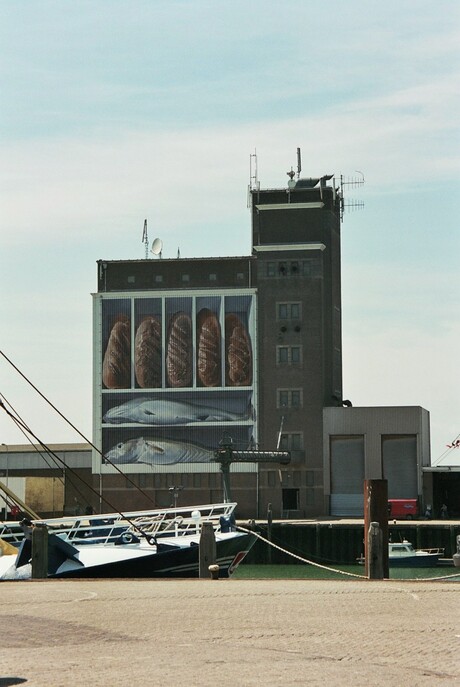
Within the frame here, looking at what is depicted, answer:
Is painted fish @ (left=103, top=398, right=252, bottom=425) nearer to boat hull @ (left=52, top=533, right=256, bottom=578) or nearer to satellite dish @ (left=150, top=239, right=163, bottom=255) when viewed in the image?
satellite dish @ (left=150, top=239, right=163, bottom=255)

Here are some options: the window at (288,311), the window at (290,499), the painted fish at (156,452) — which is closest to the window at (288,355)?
the window at (288,311)

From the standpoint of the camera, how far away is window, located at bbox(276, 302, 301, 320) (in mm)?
125062

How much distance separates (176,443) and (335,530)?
32.8 m

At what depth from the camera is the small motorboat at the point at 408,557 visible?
8469cm

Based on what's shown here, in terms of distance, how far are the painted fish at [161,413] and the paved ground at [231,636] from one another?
314ft

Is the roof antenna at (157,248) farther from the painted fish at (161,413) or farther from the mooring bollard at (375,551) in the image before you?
the mooring bollard at (375,551)

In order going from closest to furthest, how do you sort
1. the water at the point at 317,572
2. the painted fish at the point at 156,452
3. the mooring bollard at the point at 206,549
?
the mooring bollard at the point at 206,549
the water at the point at 317,572
the painted fish at the point at 156,452

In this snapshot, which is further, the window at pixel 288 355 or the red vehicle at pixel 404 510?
the window at pixel 288 355

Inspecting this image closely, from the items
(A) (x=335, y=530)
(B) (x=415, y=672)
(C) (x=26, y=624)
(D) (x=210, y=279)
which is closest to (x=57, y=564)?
(C) (x=26, y=624)

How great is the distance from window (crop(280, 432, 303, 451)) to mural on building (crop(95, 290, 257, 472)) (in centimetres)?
374

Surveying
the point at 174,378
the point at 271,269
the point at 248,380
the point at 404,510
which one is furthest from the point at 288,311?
the point at 404,510

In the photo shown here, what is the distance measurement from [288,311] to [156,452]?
62.0ft

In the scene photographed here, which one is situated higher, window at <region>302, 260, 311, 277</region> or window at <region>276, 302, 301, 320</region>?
window at <region>302, 260, 311, 277</region>

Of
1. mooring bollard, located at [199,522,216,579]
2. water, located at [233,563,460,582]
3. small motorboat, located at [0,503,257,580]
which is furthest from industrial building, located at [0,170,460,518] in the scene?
mooring bollard, located at [199,522,216,579]
